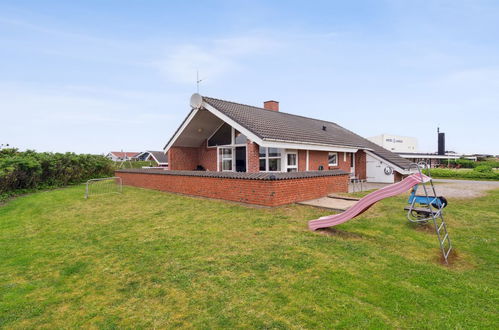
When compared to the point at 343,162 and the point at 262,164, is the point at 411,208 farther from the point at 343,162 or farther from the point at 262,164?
the point at 343,162

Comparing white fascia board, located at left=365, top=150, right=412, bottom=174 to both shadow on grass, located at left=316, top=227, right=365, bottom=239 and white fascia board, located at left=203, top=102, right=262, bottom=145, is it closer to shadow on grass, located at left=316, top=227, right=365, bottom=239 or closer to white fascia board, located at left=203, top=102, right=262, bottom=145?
white fascia board, located at left=203, top=102, right=262, bottom=145

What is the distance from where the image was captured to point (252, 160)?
13055 mm

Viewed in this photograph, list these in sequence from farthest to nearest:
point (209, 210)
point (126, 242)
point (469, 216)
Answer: point (209, 210), point (469, 216), point (126, 242)

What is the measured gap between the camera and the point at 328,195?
1218cm

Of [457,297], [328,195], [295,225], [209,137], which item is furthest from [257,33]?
[457,297]

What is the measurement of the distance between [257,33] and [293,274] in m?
12.5

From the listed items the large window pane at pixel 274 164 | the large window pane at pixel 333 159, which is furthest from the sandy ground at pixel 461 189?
the large window pane at pixel 274 164

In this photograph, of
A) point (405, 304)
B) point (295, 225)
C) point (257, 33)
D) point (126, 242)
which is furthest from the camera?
point (257, 33)

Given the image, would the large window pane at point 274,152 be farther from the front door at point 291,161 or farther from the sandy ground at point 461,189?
the sandy ground at point 461,189

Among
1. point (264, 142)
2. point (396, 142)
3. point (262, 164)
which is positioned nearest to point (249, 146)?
point (264, 142)

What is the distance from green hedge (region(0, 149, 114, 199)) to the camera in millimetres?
17328

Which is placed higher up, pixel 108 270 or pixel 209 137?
pixel 209 137

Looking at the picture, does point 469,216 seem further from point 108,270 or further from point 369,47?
point 108,270

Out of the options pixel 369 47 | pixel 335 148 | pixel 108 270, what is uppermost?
pixel 369 47
